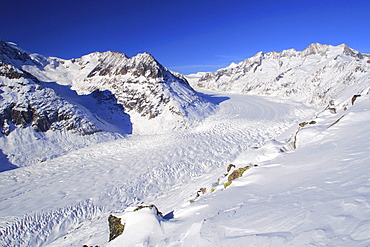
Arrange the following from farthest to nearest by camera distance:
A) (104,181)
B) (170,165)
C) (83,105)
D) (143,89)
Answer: (83,105), (143,89), (170,165), (104,181)

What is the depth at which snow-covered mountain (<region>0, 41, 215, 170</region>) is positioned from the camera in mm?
19875

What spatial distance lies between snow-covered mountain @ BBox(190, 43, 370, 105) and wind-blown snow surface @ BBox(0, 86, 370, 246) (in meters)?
12.7

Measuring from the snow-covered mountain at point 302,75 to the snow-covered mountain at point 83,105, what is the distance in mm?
23578

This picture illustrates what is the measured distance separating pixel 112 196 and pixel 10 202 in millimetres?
6419

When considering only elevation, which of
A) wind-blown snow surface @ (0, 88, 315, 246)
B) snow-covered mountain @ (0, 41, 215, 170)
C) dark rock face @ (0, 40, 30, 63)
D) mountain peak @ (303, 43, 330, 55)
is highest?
dark rock face @ (0, 40, 30, 63)

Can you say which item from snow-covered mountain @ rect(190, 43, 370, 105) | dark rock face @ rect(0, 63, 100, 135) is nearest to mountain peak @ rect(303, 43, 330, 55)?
snow-covered mountain @ rect(190, 43, 370, 105)

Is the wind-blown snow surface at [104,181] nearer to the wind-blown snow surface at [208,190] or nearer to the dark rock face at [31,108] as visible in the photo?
the wind-blown snow surface at [208,190]

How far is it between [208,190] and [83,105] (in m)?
34.3

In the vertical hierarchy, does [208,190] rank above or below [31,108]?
below

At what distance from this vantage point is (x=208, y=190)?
8.09 metres

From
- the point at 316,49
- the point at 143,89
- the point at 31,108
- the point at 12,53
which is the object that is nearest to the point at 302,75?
the point at 316,49

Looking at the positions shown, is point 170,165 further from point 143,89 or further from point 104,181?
point 143,89

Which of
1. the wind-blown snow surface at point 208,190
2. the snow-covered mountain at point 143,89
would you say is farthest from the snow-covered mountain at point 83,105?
the wind-blown snow surface at point 208,190

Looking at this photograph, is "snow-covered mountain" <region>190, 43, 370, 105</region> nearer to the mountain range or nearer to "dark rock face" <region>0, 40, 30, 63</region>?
the mountain range
